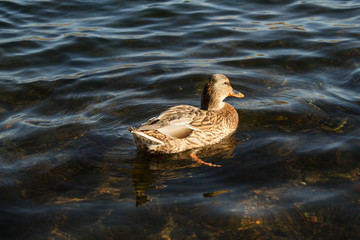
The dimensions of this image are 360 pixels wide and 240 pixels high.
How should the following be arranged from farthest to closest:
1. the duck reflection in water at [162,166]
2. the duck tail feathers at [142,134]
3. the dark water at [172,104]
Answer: the duck tail feathers at [142,134] → the duck reflection in water at [162,166] → the dark water at [172,104]

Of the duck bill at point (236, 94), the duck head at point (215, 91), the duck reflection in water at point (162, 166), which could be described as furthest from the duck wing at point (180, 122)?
the duck bill at point (236, 94)

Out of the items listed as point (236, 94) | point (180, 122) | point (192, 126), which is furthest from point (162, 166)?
point (236, 94)

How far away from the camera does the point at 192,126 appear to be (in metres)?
5.45

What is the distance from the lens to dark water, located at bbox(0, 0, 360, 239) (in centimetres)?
400

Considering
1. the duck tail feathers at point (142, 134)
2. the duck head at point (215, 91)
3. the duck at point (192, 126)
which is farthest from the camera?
the duck head at point (215, 91)

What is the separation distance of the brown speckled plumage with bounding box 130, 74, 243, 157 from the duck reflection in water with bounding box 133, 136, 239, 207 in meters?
0.09

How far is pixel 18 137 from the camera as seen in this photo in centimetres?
569

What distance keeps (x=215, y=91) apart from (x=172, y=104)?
30.7 inches

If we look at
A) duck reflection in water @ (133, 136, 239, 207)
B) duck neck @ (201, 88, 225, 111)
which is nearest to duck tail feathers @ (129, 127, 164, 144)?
duck reflection in water @ (133, 136, 239, 207)

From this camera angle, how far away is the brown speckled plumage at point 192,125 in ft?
16.8

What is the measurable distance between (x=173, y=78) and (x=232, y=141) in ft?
7.07

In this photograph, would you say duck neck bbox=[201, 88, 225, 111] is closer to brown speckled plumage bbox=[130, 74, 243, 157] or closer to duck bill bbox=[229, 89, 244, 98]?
brown speckled plumage bbox=[130, 74, 243, 157]

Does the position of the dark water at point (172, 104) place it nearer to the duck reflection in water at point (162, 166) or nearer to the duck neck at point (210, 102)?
the duck reflection in water at point (162, 166)

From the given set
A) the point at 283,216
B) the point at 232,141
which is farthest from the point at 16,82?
the point at 283,216
